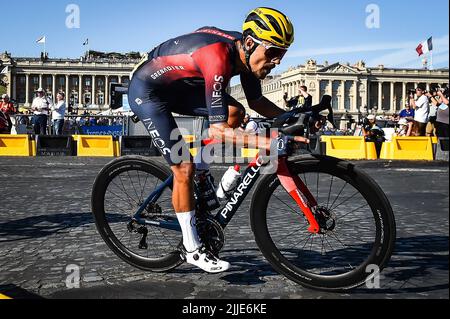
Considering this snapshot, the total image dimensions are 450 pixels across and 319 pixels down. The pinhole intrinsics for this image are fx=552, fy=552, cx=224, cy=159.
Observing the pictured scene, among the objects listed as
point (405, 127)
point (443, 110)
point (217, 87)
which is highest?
point (405, 127)

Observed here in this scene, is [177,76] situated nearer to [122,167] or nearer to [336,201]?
[122,167]

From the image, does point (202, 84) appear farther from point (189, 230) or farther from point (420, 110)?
point (420, 110)

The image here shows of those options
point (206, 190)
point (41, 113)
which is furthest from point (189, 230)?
point (41, 113)

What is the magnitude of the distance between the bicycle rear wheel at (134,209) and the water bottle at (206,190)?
9.7 inches

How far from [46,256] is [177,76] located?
1.78 meters

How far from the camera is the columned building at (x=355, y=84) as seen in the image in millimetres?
128625

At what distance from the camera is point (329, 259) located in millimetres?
3633

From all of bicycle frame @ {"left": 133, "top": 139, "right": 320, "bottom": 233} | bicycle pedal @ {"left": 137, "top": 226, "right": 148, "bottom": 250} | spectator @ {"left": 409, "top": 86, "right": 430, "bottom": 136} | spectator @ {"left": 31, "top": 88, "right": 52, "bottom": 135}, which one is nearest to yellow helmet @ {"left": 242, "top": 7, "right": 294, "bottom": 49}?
bicycle frame @ {"left": 133, "top": 139, "right": 320, "bottom": 233}

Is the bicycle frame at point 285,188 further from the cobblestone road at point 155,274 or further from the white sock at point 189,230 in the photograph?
the cobblestone road at point 155,274

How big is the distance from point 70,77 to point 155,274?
124 meters

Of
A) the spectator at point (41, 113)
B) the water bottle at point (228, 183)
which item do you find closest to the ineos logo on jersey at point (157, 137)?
the water bottle at point (228, 183)

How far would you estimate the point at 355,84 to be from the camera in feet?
438

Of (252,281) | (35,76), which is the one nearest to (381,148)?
(252,281)

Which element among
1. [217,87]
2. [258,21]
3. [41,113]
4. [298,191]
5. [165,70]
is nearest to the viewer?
[217,87]
